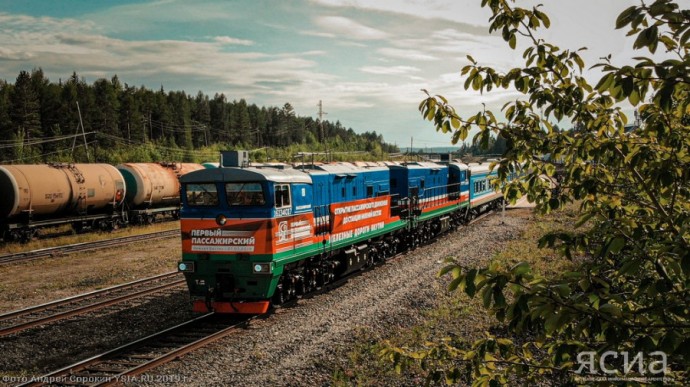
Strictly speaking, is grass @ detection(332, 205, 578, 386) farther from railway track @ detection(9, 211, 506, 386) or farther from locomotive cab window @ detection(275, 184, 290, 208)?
locomotive cab window @ detection(275, 184, 290, 208)

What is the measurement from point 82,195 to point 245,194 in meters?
19.6

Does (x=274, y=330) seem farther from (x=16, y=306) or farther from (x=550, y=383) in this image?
(x=16, y=306)

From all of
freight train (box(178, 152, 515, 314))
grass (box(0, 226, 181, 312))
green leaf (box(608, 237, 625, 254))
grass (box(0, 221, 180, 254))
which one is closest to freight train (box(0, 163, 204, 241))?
grass (box(0, 221, 180, 254))

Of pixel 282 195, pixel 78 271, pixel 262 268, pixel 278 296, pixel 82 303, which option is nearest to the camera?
pixel 262 268

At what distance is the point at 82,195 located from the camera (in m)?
29.5

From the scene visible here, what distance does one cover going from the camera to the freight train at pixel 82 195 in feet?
86.8

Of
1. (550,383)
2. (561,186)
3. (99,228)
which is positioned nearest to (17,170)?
(99,228)

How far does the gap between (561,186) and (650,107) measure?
107cm

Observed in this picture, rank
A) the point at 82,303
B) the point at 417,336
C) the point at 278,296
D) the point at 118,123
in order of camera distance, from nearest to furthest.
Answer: the point at 417,336 → the point at 278,296 → the point at 82,303 → the point at 118,123

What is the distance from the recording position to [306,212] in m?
15.7

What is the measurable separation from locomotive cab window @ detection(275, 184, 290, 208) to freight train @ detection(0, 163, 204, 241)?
59.9 ft

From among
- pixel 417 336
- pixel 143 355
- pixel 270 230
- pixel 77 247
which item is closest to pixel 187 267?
pixel 270 230

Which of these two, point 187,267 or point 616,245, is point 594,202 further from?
point 187,267

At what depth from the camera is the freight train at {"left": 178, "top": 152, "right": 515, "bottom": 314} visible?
1382 centimetres
